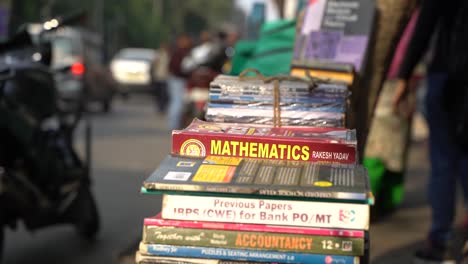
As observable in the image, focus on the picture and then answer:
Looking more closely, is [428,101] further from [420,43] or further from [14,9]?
[14,9]

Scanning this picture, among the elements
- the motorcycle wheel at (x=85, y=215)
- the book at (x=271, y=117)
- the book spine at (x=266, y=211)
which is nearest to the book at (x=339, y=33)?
the book at (x=271, y=117)

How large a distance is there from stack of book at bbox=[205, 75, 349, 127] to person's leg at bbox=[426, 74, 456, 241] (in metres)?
2.44

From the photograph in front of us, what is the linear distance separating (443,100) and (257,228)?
3157 mm

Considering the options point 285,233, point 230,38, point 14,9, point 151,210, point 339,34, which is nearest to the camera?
point 285,233

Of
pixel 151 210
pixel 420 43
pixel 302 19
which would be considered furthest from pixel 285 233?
pixel 151 210

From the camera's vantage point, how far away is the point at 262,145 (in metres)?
2.47

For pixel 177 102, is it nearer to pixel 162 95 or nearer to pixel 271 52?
pixel 271 52

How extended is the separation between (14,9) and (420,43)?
5.36 m

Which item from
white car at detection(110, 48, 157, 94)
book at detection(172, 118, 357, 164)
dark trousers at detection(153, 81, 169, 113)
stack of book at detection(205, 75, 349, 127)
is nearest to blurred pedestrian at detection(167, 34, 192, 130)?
dark trousers at detection(153, 81, 169, 113)

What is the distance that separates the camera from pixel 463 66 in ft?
16.3

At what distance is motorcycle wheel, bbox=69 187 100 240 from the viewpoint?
243 inches

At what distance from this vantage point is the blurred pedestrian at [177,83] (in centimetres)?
1370

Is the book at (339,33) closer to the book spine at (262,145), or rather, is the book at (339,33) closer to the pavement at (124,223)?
the book spine at (262,145)

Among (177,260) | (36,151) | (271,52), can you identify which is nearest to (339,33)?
(271,52)
